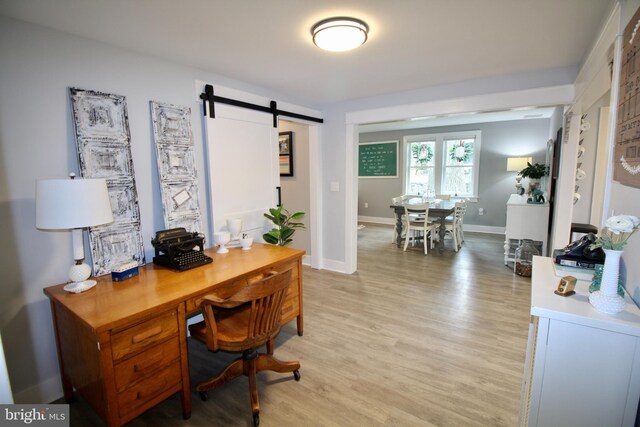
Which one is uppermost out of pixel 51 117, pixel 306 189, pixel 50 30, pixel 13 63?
pixel 50 30

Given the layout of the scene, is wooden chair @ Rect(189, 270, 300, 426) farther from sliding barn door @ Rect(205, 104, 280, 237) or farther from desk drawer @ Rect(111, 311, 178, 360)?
sliding barn door @ Rect(205, 104, 280, 237)

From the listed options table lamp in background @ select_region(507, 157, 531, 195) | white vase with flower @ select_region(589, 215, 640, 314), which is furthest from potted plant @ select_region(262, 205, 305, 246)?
table lamp in background @ select_region(507, 157, 531, 195)

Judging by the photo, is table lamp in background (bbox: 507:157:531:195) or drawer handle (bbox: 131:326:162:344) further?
table lamp in background (bbox: 507:157:531:195)

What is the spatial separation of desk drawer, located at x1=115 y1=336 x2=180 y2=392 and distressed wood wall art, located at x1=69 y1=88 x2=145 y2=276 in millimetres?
788

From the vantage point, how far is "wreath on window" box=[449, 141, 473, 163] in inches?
260

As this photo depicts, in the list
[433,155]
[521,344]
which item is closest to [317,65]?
[521,344]

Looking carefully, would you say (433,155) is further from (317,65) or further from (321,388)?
(321,388)

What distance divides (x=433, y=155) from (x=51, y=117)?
6.73m

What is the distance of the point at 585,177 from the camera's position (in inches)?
122

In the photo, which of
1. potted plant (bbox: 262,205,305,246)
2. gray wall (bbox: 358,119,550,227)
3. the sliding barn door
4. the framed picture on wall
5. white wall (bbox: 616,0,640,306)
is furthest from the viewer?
gray wall (bbox: 358,119,550,227)

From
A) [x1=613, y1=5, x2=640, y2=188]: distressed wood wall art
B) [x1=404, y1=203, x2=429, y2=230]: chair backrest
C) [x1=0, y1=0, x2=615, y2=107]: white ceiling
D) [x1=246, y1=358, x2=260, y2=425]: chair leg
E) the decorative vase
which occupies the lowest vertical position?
[x1=246, y1=358, x2=260, y2=425]: chair leg

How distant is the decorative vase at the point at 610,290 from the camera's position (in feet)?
3.74

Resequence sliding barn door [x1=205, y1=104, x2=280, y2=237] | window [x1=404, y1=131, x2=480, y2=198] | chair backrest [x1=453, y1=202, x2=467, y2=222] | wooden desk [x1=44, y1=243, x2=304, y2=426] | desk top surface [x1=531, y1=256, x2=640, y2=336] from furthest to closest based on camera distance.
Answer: window [x1=404, y1=131, x2=480, y2=198]
chair backrest [x1=453, y1=202, x2=467, y2=222]
sliding barn door [x1=205, y1=104, x2=280, y2=237]
wooden desk [x1=44, y1=243, x2=304, y2=426]
desk top surface [x1=531, y1=256, x2=640, y2=336]

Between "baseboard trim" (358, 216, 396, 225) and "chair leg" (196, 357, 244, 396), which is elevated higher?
"baseboard trim" (358, 216, 396, 225)
